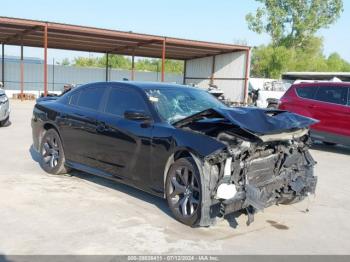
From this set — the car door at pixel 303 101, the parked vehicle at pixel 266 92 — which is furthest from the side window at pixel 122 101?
the parked vehicle at pixel 266 92

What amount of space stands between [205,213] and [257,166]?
31.8 inches

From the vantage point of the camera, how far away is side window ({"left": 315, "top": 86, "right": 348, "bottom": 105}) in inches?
411

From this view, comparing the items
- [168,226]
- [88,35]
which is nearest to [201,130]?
[168,226]

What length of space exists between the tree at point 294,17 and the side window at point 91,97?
53989 millimetres

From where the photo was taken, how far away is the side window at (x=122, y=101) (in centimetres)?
560

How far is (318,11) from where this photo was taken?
56844mm

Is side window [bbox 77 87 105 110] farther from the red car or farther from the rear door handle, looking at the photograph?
the red car

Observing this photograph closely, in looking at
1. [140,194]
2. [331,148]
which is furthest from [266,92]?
[140,194]

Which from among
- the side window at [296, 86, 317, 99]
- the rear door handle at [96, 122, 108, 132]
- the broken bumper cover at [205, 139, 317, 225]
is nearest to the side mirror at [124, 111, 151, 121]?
the rear door handle at [96, 122, 108, 132]

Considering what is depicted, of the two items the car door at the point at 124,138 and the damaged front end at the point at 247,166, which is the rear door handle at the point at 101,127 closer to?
the car door at the point at 124,138

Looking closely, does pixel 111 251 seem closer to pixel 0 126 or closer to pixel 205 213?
pixel 205 213

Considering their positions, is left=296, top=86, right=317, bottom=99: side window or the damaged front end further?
left=296, top=86, right=317, bottom=99: side window

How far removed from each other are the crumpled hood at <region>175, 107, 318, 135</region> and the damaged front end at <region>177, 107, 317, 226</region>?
0.01 m

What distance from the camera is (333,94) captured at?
10.7m
